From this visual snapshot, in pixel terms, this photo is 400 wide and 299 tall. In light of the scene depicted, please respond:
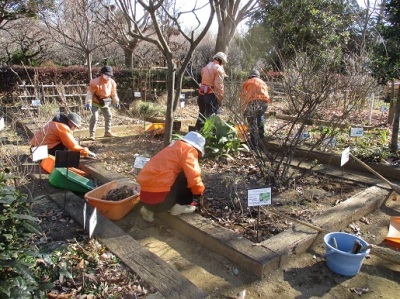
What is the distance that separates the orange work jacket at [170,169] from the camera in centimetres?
325

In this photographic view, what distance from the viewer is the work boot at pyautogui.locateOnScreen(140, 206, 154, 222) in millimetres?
3525

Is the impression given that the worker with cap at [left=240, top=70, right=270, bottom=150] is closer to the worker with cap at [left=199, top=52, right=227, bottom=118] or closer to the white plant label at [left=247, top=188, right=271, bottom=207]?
the worker with cap at [left=199, top=52, right=227, bottom=118]

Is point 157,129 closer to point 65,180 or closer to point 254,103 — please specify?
point 254,103

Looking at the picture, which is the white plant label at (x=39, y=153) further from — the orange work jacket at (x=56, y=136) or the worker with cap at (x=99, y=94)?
the worker with cap at (x=99, y=94)

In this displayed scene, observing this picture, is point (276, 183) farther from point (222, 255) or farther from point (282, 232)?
point (222, 255)

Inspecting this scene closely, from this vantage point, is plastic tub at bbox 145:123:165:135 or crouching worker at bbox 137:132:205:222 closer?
crouching worker at bbox 137:132:205:222

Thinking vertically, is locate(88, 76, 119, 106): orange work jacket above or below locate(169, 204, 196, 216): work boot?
above

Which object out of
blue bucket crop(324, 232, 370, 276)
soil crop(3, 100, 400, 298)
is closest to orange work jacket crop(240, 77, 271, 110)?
soil crop(3, 100, 400, 298)

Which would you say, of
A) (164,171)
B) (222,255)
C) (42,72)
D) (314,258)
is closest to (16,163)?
(164,171)

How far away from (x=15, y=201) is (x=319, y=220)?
2696 mm

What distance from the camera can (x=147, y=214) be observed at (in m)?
3.54

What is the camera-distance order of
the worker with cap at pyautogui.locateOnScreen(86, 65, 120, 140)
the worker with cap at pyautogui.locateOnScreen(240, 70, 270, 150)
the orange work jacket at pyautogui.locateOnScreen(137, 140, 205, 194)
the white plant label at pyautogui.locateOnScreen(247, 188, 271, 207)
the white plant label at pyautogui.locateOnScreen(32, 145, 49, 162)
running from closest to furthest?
the white plant label at pyautogui.locateOnScreen(247, 188, 271, 207) → the orange work jacket at pyautogui.locateOnScreen(137, 140, 205, 194) → the white plant label at pyautogui.locateOnScreen(32, 145, 49, 162) → the worker with cap at pyautogui.locateOnScreen(240, 70, 270, 150) → the worker with cap at pyautogui.locateOnScreen(86, 65, 120, 140)

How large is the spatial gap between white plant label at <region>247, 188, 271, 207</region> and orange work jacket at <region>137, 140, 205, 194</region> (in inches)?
25.4

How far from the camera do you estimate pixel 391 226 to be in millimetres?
3352
